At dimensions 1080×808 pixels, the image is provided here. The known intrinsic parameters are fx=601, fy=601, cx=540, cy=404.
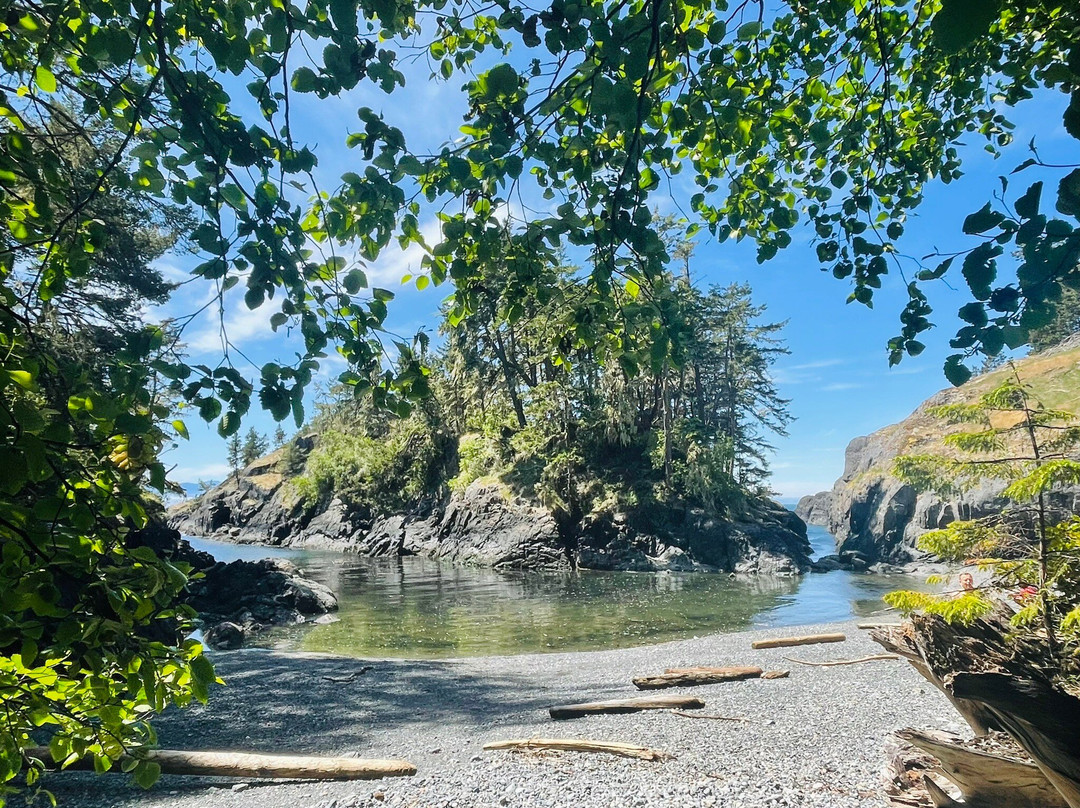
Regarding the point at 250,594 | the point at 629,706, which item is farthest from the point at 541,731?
the point at 250,594

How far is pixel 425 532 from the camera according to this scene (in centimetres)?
3884

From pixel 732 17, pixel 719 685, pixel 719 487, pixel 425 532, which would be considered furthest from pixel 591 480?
pixel 732 17

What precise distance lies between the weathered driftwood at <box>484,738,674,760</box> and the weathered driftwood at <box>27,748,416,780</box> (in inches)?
36.7

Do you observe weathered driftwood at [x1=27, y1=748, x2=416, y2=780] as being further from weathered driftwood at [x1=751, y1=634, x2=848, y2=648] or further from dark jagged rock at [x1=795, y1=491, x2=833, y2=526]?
dark jagged rock at [x1=795, y1=491, x2=833, y2=526]

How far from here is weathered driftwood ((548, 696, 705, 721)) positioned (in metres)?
6.76

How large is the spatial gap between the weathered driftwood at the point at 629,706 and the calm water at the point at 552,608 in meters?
6.46

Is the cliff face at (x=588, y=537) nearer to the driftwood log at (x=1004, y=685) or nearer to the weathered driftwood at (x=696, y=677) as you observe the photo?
the weathered driftwood at (x=696, y=677)

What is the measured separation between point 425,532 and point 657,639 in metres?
27.0

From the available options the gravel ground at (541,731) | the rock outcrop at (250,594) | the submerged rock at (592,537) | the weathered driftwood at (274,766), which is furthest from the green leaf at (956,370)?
the submerged rock at (592,537)

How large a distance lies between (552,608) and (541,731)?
12493mm

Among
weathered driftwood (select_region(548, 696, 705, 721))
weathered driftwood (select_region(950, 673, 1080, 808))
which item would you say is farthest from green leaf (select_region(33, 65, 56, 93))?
weathered driftwood (select_region(548, 696, 705, 721))

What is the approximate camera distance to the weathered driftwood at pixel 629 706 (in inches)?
266

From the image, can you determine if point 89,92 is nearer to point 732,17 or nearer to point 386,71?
point 386,71

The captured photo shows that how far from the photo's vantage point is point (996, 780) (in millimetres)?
3473
